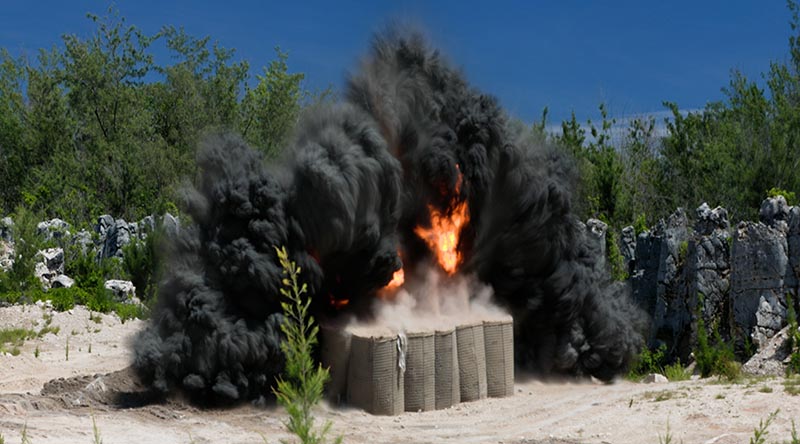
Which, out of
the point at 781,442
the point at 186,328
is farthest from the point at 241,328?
the point at 781,442

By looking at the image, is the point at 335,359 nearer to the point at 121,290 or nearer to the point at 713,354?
the point at 713,354

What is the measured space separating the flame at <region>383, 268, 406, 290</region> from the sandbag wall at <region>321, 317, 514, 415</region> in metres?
0.94

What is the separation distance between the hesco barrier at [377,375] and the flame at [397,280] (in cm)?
113

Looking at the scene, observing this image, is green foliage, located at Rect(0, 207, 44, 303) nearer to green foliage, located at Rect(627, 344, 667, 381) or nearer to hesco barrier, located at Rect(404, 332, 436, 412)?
hesco barrier, located at Rect(404, 332, 436, 412)

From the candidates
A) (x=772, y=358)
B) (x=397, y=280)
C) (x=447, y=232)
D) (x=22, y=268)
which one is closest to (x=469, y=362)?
(x=397, y=280)

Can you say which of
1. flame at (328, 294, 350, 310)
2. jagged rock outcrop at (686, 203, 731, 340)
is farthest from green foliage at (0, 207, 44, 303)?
jagged rock outcrop at (686, 203, 731, 340)

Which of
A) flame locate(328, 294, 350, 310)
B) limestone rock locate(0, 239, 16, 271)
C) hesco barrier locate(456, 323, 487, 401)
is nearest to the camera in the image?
flame locate(328, 294, 350, 310)

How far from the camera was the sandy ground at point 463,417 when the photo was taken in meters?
9.21

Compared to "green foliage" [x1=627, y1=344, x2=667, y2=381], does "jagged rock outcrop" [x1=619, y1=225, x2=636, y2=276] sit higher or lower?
higher

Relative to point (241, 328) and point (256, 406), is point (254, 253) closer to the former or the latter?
point (241, 328)

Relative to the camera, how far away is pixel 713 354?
13.8 m

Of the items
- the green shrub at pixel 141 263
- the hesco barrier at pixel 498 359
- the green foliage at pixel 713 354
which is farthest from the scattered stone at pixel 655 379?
the green shrub at pixel 141 263

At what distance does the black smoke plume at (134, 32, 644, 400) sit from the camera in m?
10.6

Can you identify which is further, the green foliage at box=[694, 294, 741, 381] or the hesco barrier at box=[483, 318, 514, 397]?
the green foliage at box=[694, 294, 741, 381]
